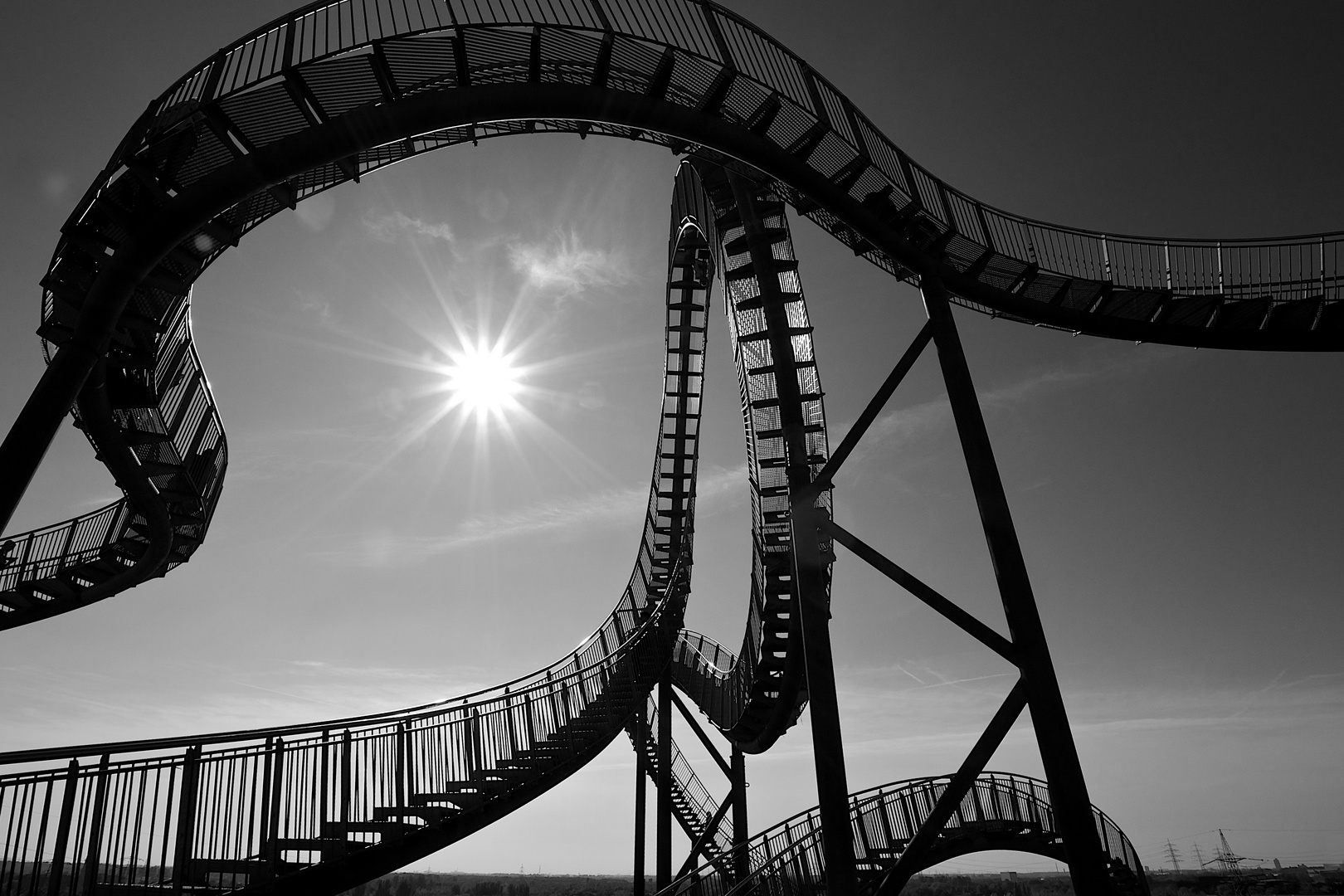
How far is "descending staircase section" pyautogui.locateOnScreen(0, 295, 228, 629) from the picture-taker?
9508 millimetres

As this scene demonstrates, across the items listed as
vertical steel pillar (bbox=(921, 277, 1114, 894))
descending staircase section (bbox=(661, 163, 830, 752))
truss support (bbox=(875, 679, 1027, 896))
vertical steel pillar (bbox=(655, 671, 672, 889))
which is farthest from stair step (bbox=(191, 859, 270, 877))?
vertical steel pillar (bbox=(655, 671, 672, 889))

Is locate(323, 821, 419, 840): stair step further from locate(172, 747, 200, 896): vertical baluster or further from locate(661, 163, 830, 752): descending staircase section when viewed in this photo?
locate(661, 163, 830, 752): descending staircase section

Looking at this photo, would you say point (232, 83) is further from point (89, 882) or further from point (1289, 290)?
point (1289, 290)

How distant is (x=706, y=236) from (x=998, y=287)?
587 cm

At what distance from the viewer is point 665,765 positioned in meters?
18.0

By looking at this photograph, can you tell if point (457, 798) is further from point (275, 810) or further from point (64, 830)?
point (64, 830)

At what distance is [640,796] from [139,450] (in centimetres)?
1221

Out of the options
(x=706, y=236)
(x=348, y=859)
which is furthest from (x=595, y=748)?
(x=706, y=236)

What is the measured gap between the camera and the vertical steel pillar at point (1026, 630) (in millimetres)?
7145

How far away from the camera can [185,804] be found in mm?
6176

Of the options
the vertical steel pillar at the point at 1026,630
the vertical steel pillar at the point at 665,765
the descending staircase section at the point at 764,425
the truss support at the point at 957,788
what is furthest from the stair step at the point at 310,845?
the vertical steel pillar at the point at 665,765

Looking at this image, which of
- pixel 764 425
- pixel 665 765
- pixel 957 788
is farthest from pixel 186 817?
pixel 665 765

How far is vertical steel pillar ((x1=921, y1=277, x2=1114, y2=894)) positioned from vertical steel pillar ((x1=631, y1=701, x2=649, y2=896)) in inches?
378

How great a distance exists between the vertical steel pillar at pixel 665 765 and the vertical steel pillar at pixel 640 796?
590 mm
